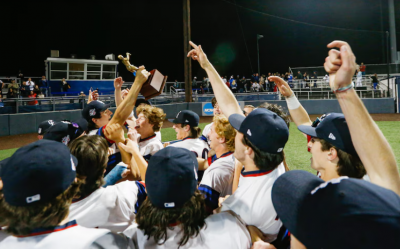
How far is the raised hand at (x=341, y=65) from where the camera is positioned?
1.34 m

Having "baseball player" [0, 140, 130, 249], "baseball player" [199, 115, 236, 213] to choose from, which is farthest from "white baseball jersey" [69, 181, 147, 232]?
"baseball player" [199, 115, 236, 213]

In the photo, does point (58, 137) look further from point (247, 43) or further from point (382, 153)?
point (247, 43)

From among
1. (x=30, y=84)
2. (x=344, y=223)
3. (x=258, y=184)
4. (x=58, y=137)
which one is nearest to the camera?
(x=344, y=223)

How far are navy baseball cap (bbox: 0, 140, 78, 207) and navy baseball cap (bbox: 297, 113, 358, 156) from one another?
1.72 metres

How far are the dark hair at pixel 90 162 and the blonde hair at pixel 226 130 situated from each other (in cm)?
132

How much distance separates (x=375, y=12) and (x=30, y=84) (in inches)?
1600

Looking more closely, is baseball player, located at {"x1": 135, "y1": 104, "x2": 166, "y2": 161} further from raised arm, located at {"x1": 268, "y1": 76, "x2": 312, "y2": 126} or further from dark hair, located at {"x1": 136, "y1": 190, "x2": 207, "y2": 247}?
dark hair, located at {"x1": 136, "y1": 190, "x2": 207, "y2": 247}

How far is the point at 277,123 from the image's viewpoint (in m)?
1.94

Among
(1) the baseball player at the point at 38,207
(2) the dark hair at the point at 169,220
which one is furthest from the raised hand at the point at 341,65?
(1) the baseball player at the point at 38,207

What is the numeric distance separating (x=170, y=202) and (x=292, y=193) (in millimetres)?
710

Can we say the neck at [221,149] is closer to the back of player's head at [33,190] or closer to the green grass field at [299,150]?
the back of player's head at [33,190]

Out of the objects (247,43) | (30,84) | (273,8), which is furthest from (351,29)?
(30,84)

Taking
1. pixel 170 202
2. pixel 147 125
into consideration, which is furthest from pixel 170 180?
pixel 147 125

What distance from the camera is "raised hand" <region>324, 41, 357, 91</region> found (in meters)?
1.34
